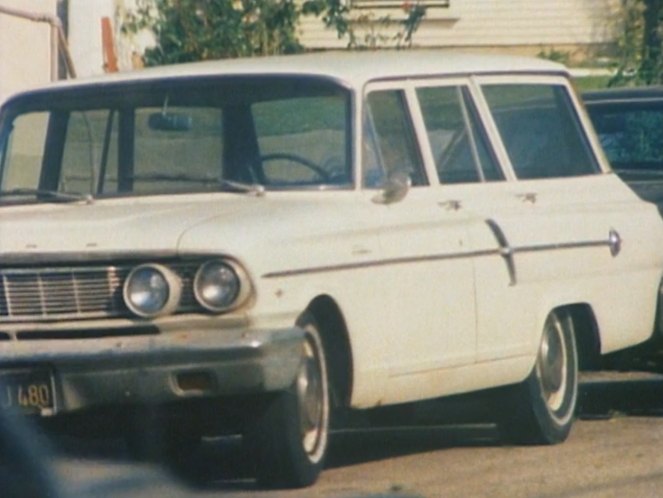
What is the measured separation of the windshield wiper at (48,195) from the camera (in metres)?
8.70

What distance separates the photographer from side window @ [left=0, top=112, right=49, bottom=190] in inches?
364

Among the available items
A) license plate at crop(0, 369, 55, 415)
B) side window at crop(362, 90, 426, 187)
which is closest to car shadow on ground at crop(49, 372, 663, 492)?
license plate at crop(0, 369, 55, 415)

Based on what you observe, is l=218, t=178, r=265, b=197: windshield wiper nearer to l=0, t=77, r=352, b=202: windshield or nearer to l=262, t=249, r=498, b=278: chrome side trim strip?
l=0, t=77, r=352, b=202: windshield

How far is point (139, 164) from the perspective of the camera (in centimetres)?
893

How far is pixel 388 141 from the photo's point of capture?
28.9ft

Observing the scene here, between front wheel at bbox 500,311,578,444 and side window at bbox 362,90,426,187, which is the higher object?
side window at bbox 362,90,426,187

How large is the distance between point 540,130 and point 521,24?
1670cm

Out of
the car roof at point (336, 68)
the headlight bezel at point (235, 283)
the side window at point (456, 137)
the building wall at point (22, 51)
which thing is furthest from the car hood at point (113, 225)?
the building wall at point (22, 51)

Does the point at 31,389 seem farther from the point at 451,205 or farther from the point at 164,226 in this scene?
the point at 451,205

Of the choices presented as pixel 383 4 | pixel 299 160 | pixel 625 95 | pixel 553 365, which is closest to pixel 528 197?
pixel 553 365

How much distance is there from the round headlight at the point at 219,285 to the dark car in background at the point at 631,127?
14.2 ft

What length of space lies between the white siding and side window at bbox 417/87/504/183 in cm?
1635

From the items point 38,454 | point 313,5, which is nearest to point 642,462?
point 38,454

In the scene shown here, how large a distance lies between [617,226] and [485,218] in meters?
1.09
